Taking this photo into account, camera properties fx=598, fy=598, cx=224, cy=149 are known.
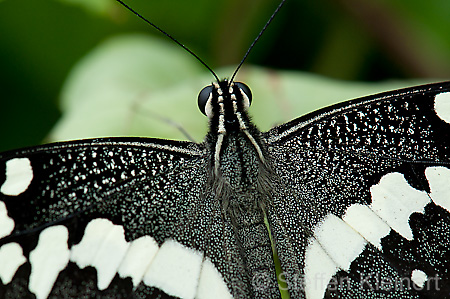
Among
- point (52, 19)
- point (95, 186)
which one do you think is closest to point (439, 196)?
point (95, 186)

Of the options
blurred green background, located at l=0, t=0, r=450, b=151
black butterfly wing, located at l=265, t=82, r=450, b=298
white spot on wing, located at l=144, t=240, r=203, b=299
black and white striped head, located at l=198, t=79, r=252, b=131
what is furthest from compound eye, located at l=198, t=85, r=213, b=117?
blurred green background, located at l=0, t=0, r=450, b=151

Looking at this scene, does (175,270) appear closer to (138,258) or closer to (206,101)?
(138,258)

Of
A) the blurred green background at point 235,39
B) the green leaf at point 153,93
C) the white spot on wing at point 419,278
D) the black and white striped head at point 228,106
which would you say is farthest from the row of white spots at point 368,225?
the blurred green background at point 235,39

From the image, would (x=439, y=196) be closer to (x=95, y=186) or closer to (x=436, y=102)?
(x=436, y=102)

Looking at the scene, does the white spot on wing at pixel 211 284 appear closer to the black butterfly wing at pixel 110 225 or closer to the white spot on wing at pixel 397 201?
the black butterfly wing at pixel 110 225

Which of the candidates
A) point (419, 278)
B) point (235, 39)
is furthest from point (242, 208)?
point (235, 39)
